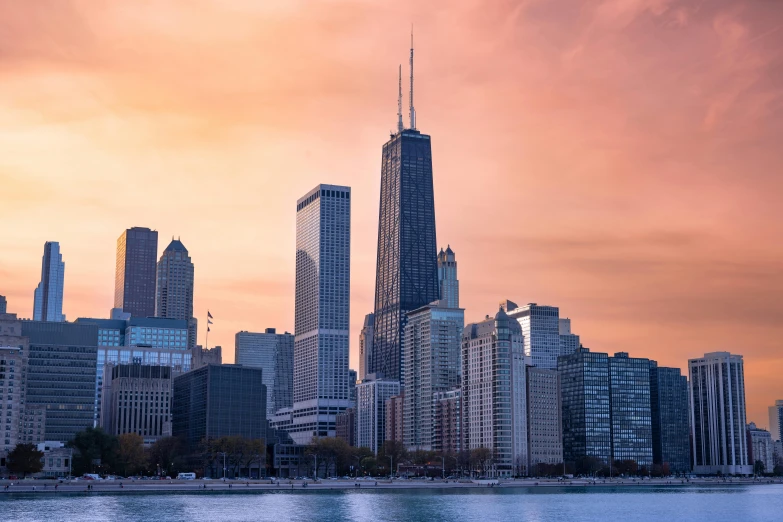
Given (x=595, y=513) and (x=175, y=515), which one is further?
(x=595, y=513)

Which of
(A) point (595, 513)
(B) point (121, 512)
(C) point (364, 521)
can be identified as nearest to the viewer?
(C) point (364, 521)

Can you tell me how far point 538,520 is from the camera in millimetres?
180500

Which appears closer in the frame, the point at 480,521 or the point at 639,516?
the point at 480,521

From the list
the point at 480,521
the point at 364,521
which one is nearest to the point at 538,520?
the point at 480,521

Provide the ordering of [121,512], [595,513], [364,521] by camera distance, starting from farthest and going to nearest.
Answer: [595,513] < [121,512] < [364,521]

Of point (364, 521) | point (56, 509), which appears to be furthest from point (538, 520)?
point (56, 509)

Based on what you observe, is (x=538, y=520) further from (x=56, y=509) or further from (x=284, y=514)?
(x=56, y=509)

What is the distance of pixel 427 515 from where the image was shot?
184 m

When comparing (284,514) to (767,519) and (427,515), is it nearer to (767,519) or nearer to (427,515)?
(427,515)

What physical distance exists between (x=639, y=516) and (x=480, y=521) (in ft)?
118

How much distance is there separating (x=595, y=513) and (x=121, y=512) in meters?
88.0

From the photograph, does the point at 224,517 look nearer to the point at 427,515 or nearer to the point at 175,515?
the point at 175,515

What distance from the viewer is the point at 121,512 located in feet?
598

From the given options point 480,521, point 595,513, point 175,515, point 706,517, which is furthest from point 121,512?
point 706,517
